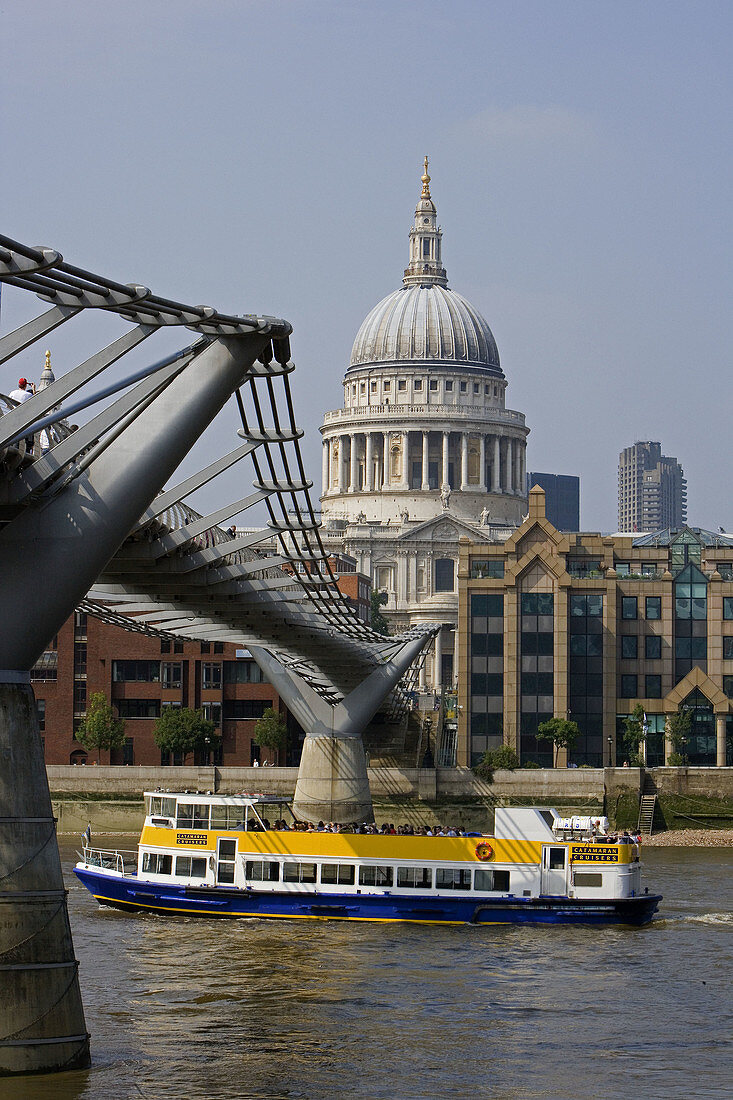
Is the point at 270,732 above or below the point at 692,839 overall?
above

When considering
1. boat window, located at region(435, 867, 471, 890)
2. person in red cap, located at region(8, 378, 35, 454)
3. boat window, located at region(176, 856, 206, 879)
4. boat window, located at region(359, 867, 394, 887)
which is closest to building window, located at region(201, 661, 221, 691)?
boat window, located at region(176, 856, 206, 879)

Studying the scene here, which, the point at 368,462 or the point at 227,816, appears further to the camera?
the point at 368,462

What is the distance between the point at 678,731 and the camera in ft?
270

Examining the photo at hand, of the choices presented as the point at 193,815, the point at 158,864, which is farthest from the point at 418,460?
the point at 158,864

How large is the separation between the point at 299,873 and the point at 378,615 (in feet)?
306

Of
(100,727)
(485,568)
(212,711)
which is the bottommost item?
(100,727)

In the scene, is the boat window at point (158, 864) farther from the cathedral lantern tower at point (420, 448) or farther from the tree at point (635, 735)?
the cathedral lantern tower at point (420, 448)

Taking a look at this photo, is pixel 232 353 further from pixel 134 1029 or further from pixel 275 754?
pixel 275 754

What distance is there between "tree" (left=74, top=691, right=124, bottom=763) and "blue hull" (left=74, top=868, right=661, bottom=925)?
34.3 meters

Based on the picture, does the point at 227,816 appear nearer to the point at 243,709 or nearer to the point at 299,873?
the point at 299,873

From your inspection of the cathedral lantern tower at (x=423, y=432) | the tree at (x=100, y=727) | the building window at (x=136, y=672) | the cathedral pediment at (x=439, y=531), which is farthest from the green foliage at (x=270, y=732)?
the cathedral lantern tower at (x=423, y=432)

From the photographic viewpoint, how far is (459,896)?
157 ft

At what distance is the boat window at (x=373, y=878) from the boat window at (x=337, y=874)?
0.79 feet

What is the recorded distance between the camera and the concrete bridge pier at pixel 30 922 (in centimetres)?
2442
